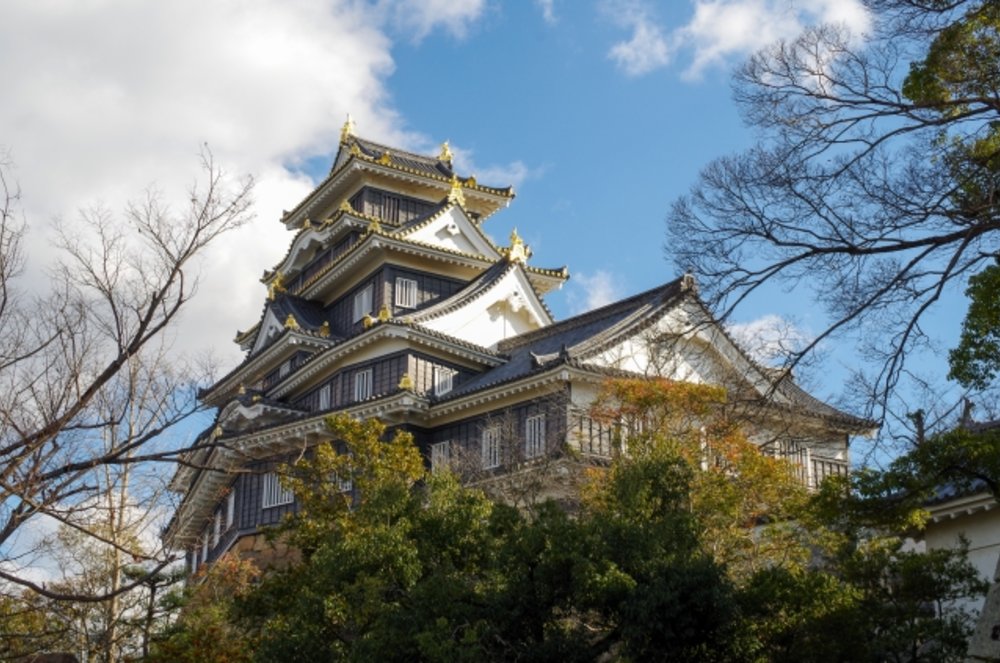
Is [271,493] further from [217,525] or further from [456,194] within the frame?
[456,194]

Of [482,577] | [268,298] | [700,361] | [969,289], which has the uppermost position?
[268,298]

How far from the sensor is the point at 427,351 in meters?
36.2

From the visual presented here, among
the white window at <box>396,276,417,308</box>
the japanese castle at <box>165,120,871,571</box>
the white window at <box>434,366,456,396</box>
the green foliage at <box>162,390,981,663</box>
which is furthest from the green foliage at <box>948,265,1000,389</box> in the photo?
the white window at <box>396,276,417,308</box>

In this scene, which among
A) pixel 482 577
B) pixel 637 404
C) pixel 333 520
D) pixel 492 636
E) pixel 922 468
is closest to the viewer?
pixel 922 468

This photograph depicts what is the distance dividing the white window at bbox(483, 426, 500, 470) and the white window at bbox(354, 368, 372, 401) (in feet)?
17.5

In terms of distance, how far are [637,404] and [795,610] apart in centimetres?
863

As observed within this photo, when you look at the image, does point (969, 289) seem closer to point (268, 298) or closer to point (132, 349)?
point (132, 349)

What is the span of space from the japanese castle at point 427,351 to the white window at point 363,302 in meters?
0.08

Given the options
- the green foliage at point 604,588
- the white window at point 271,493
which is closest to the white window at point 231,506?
the white window at point 271,493

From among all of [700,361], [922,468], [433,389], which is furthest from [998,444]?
[433,389]

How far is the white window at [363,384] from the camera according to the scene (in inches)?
1444

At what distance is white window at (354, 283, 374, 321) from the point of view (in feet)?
134

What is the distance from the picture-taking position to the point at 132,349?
34.6ft

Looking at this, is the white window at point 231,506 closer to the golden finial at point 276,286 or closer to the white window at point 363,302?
the white window at point 363,302
